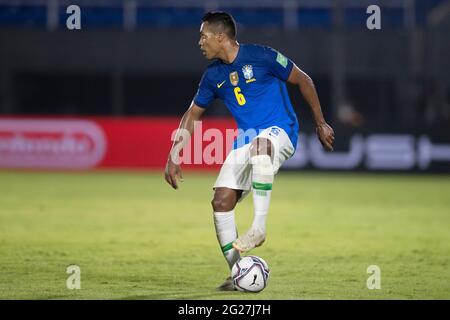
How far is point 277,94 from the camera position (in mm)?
8266

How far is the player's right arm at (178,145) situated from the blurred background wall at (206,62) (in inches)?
522

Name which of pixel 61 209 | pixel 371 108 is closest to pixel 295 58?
pixel 371 108

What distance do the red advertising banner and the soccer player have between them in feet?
41.8

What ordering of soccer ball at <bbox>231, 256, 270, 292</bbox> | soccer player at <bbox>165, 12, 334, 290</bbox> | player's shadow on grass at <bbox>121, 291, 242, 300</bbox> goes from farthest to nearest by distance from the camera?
soccer player at <bbox>165, 12, 334, 290</bbox>
soccer ball at <bbox>231, 256, 270, 292</bbox>
player's shadow on grass at <bbox>121, 291, 242, 300</bbox>

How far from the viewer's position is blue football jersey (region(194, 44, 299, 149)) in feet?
26.6

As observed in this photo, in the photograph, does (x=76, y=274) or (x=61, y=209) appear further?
(x=61, y=209)

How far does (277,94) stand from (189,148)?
10.9 metres

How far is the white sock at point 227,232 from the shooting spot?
796 cm

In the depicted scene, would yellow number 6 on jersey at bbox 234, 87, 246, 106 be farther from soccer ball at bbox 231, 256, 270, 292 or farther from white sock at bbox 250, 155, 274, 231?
soccer ball at bbox 231, 256, 270, 292

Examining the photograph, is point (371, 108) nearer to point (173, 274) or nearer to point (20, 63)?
point (20, 63)

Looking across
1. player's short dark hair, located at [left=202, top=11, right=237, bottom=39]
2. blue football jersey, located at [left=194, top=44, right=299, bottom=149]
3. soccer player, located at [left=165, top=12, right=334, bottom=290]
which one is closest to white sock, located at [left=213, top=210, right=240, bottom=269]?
soccer player, located at [left=165, top=12, right=334, bottom=290]

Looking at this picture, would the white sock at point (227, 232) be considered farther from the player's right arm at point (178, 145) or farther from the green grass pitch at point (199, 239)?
the player's right arm at point (178, 145)

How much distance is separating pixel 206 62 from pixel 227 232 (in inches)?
609

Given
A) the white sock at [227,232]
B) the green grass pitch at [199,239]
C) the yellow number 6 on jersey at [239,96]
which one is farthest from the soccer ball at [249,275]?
the yellow number 6 on jersey at [239,96]
